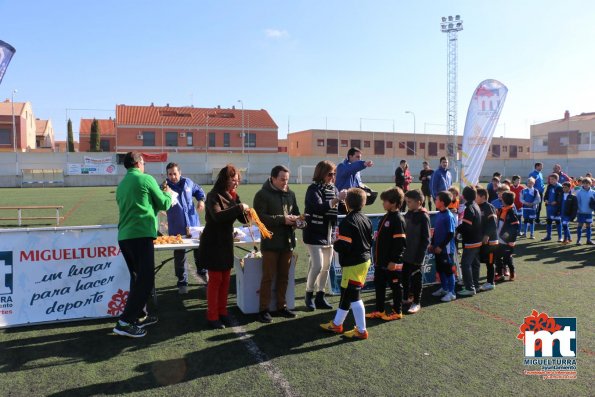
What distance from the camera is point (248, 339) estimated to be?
493cm

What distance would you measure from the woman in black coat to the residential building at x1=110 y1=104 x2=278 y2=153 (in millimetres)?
49583

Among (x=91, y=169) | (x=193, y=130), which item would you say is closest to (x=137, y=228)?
(x=91, y=169)

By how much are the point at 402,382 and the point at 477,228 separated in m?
3.25

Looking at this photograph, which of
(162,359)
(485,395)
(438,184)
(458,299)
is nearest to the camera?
(485,395)

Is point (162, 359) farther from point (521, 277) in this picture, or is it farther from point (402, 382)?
point (521, 277)

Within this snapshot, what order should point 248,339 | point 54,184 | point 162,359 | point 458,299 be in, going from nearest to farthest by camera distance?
point 162,359 → point 248,339 → point 458,299 → point 54,184

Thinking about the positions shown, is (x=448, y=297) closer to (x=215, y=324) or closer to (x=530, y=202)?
(x=215, y=324)

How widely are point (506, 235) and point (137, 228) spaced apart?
5674mm

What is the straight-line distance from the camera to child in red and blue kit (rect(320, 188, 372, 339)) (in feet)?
16.1

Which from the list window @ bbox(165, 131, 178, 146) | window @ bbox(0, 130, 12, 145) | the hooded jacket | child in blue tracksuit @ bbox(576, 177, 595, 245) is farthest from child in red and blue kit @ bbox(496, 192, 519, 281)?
window @ bbox(0, 130, 12, 145)

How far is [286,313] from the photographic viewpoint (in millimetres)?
5684

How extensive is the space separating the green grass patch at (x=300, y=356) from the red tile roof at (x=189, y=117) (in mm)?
51883

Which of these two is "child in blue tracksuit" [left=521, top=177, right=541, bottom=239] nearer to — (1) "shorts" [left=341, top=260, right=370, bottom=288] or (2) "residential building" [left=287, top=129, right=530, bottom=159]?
(1) "shorts" [left=341, top=260, right=370, bottom=288]

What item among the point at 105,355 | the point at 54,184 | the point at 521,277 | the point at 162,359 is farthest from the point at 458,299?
the point at 54,184
